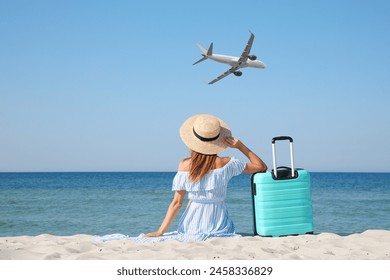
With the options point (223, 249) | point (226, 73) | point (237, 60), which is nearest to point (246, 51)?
point (237, 60)

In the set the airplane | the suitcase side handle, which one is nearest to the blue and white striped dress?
the suitcase side handle

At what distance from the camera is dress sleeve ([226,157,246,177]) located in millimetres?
4105

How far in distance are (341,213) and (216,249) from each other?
13.3 metres

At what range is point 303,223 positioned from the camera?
4.35 metres

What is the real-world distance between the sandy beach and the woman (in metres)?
0.25

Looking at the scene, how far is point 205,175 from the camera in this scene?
412cm

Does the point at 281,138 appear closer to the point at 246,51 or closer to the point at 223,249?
the point at 223,249

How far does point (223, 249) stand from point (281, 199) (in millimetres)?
817

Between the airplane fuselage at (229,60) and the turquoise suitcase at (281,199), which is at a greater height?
the airplane fuselage at (229,60)

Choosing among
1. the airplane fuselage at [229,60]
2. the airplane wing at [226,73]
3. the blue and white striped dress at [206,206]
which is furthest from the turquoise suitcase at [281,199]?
the airplane wing at [226,73]

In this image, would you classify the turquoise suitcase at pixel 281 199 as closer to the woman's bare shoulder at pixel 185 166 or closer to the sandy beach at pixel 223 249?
the sandy beach at pixel 223 249

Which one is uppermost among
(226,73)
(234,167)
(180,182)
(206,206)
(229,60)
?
(229,60)

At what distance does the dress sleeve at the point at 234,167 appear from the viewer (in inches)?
162
